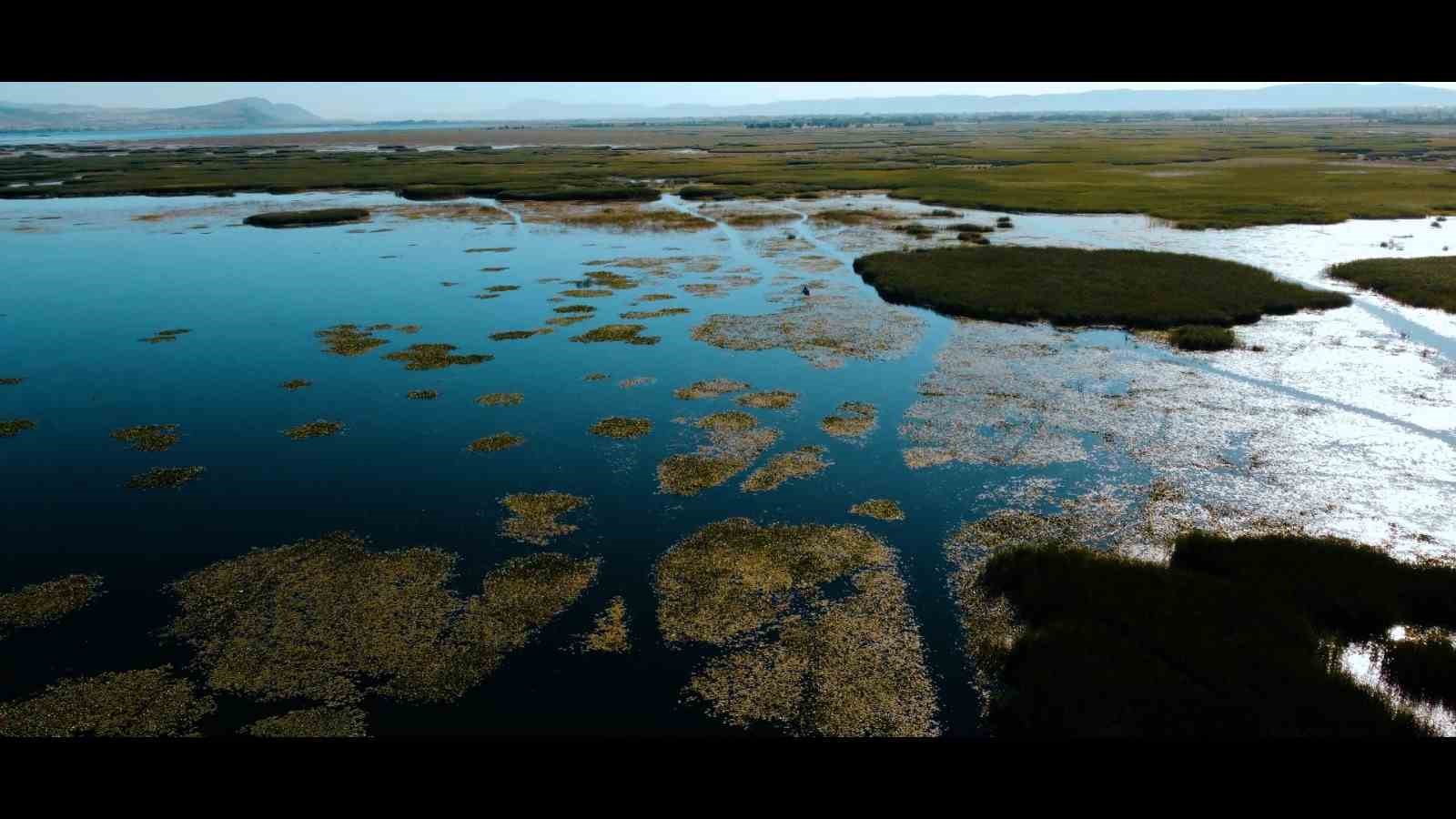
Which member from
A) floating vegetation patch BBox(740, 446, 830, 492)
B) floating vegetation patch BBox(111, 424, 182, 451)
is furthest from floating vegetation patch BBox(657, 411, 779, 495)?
floating vegetation patch BBox(111, 424, 182, 451)

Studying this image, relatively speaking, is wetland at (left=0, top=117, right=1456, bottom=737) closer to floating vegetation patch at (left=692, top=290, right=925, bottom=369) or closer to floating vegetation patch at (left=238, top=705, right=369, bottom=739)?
floating vegetation patch at (left=238, top=705, right=369, bottom=739)

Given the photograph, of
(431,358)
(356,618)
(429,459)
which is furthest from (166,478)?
(431,358)

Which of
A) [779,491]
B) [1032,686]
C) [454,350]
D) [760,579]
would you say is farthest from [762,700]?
[454,350]

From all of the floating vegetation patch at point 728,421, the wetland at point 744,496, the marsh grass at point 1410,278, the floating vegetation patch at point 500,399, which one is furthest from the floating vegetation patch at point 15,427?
the marsh grass at point 1410,278
